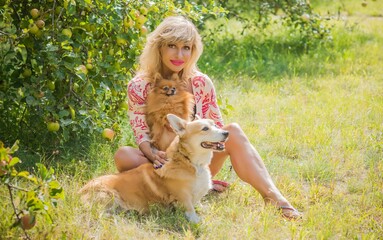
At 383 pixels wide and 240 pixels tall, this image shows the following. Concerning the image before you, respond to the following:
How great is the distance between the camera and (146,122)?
148 inches

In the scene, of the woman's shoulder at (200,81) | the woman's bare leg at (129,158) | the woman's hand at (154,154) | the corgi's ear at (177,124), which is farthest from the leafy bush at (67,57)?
the corgi's ear at (177,124)

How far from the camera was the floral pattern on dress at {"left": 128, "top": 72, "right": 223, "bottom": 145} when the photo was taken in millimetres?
3738

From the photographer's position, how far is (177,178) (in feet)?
11.3

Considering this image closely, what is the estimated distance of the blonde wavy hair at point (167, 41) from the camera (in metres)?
3.74

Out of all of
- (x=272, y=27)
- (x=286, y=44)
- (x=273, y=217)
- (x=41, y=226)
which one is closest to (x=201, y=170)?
(x=273, y=217)

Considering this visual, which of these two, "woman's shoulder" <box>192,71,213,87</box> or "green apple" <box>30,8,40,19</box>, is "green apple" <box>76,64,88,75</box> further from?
"woman's shoulder" <box>192,71,213,87</box>

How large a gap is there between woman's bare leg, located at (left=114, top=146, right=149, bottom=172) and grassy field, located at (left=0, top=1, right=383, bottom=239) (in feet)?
1.06

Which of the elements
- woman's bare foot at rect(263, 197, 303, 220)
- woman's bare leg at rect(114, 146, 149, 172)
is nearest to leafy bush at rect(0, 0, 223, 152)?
woman's bare leg at rect(114, 146, 149, 172)

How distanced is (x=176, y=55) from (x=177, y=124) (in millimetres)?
564

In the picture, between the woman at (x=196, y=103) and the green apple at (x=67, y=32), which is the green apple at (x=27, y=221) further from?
the green apple at (x=67, y=32)

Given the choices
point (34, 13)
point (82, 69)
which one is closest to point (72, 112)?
point (82, 69)

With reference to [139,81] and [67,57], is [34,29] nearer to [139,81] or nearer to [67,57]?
[67,57]

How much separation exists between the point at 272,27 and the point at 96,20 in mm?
5499

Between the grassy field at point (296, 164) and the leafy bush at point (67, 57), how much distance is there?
431 millimetres
